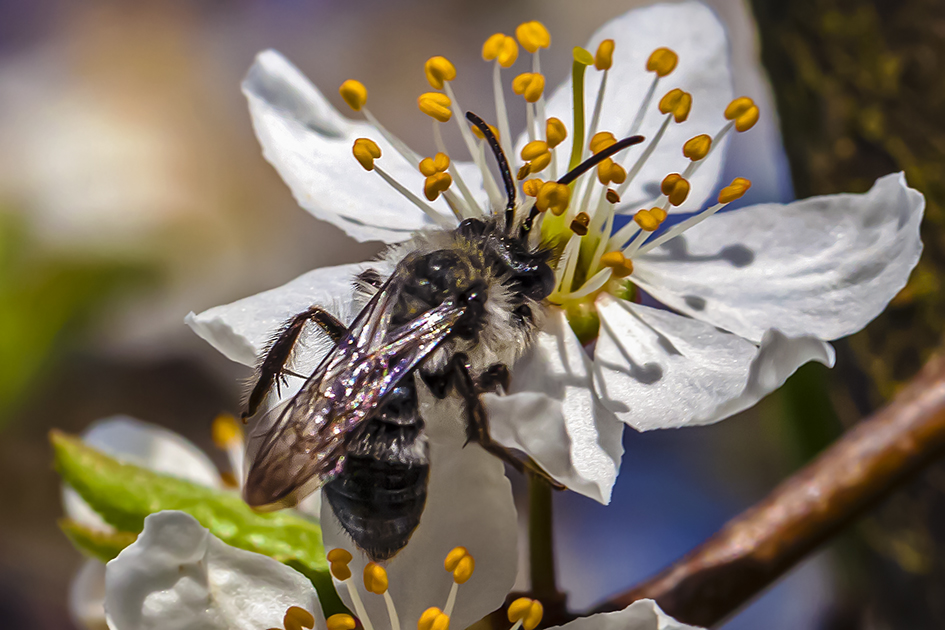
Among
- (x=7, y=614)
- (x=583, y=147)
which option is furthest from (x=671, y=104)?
(x=7, y=614)

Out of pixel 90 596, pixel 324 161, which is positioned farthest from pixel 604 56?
pixel 90 596

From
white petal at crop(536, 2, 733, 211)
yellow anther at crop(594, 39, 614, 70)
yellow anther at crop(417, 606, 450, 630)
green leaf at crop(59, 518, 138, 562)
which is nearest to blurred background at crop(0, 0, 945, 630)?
white petal at crop(536, 2, 733, 211)

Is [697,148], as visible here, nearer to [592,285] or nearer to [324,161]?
[592,285]

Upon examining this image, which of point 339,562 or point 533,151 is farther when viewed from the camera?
point 533,151

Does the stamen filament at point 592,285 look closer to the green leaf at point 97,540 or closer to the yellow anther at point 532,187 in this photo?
the yellow anther at point 532,187

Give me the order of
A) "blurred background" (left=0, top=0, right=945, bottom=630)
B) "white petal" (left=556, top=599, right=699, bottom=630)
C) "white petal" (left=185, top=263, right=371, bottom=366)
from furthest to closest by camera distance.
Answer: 1. "blurred background" (left=0, top=0, right=945, bottom=630)
2. "white petal" (left=185, top=263, right=371, bottom=366)
3. "white petal" (left=556, top=599, right=699, bottom=630)

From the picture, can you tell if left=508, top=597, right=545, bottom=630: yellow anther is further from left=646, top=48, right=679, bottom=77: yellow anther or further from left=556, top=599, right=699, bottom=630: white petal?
left=646, top=48, right=679, bottom=77: yellow anther

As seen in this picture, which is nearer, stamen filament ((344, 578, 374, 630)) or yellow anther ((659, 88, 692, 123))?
stamen filament ((344, 578, 374, 630))
